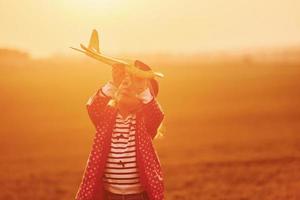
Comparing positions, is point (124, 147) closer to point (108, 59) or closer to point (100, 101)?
point (100, 101)

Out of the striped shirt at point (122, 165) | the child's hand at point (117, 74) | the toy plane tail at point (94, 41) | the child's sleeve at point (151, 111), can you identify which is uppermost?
the toy plane tail at point (94, 41)

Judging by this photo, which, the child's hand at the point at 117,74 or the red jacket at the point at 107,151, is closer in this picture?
the red jacket at the point at 107,151

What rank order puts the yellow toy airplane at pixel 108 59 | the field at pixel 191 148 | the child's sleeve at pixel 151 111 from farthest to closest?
the field at pixel 191 148 < the child's sleeve at pixel 151 111 < the yellow toy airplane at pixel 108 59

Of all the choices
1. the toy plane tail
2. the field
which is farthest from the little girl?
Answer: the field

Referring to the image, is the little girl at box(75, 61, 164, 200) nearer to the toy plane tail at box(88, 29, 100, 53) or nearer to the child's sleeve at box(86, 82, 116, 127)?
the child's sleeve at box(86, 82, 116, 127)

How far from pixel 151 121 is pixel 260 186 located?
Result: 4300mm

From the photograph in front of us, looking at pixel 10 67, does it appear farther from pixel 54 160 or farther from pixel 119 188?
pixel 119 188

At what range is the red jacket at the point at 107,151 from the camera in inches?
218

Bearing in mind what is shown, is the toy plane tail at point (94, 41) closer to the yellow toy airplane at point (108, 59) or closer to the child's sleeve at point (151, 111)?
the yellow toy airplane at point (108, 59)

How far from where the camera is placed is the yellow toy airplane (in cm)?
549

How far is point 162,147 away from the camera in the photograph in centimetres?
1411

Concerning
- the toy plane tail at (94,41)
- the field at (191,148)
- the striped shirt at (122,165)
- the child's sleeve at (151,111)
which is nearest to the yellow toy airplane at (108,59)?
the toy plane tail at (94,41)

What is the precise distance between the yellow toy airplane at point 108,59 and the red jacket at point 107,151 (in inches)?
8.3

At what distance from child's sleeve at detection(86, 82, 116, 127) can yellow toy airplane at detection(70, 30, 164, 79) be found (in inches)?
7.4
